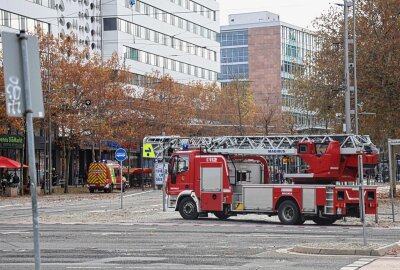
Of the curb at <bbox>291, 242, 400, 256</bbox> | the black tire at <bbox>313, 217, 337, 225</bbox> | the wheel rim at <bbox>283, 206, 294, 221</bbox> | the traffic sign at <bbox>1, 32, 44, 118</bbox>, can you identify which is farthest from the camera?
the black tire at <bbox>313, 217, 337, 225</bbox>

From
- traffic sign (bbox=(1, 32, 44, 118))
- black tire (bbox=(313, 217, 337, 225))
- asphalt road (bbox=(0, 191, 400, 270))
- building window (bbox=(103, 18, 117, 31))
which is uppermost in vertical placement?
building window (bbox=(103, 18, 117, 31))

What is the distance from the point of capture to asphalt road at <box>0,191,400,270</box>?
16312 mm

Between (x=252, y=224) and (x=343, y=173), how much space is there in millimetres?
3744

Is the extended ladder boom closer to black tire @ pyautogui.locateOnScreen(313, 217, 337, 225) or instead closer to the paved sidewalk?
black tire @ pyautogui.locateOnScreen(313, 217, 337, 225)

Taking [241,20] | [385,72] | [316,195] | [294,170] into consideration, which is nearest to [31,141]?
[316,195]

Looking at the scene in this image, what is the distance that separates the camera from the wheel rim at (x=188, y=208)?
3190 centimetres

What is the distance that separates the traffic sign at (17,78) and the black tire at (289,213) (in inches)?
885

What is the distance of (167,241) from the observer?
2194cm

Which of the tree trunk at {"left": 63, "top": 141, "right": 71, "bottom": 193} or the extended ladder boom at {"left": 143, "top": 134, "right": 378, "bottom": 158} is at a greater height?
the extended ladder boom at {"left": 143, "top": 134, "right": 378, "bottom": 158}

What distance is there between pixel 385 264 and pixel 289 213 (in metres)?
14.2

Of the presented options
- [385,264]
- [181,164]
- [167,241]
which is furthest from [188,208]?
[385,264]

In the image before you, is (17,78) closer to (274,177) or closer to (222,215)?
(222,215)

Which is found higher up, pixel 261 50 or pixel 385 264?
pixel 261 50

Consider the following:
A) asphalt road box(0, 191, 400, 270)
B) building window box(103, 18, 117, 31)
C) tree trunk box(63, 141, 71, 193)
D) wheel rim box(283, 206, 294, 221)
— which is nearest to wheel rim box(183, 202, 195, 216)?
asphalt road box(0, 191, 400, 270)
